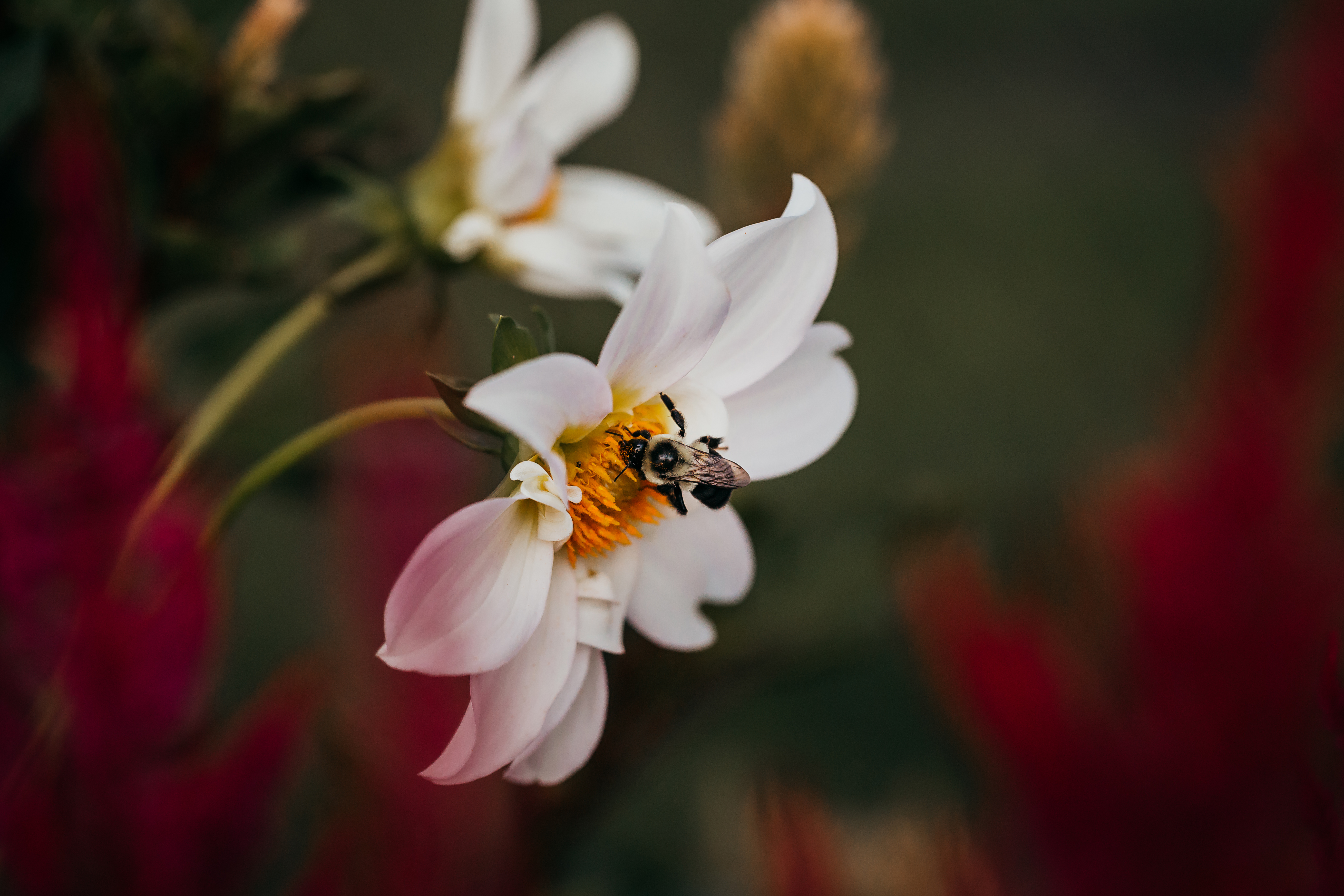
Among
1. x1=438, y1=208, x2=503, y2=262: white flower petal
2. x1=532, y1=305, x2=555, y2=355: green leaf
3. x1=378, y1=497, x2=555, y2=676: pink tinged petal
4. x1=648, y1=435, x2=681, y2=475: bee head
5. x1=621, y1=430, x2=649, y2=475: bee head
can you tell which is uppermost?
x1=438, y1=208, x2=503, y2=262: white flower petal

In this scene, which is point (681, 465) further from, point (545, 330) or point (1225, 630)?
point (1225, 630)

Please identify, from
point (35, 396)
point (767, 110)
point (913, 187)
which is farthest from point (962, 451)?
point (35, 396)

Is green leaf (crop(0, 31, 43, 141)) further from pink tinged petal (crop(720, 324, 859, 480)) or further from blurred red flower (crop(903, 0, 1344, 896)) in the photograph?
blurred red flower (crop(903, 0, 1344, 896))

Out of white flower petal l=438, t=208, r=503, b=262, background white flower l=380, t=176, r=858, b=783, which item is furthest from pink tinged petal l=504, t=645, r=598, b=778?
white flower petal l=438, t=208, r=503, b=262

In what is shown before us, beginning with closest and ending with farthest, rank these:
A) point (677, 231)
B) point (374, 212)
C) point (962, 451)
→ 1. point (677, 231)
2. point (374, 212)
3. point (962, 451)

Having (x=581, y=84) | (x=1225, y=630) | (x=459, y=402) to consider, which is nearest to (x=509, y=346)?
(x=459, y=402)

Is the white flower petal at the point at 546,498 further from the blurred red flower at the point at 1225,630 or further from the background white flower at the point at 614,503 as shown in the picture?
the blurred red flower at the point at 1225,630

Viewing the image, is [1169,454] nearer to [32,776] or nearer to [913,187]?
[32,776]
